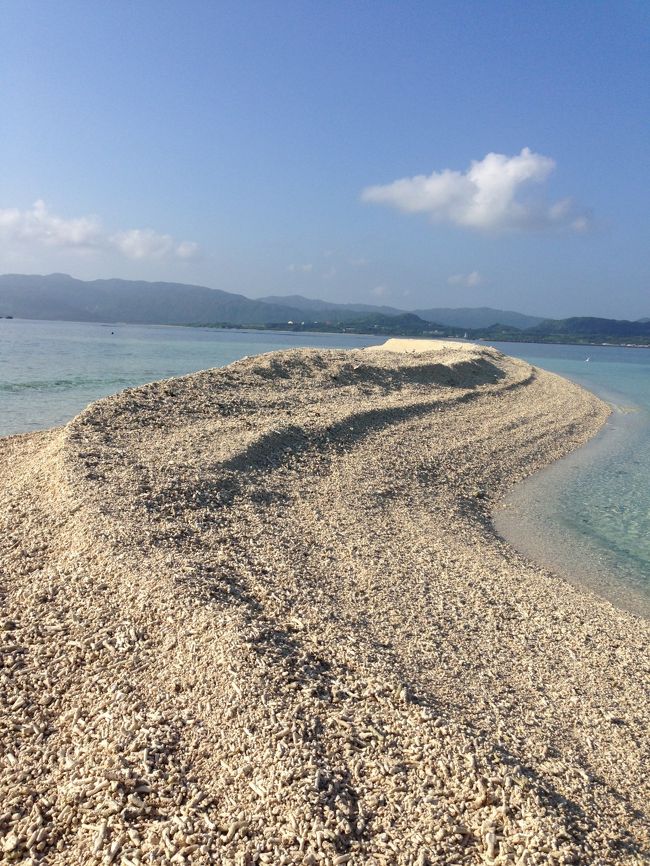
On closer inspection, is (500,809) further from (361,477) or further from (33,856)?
(361,477)

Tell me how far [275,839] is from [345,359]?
2003 centimetres

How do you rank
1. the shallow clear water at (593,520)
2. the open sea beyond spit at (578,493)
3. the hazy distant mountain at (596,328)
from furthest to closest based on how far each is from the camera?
1. the hazy distant mountain at (596,328)
2. the open sea beyond spit at (578,493)
3. the shallow clear water at (593,520)

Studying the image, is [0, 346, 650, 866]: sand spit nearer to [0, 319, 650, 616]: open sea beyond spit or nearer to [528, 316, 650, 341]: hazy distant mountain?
[0, 319, 650, 616]: open sea beyond spit

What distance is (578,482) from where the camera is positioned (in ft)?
45.1

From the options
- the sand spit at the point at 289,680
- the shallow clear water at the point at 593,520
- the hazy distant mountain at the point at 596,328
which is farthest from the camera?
the hazy distant mountain at the point at 596,328

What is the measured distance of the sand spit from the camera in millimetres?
3250

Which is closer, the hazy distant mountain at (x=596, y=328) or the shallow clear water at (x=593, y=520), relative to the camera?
the shallow clear water at (x=593, y=520)

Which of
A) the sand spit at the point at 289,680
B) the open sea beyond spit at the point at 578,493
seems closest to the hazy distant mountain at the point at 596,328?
the open sea beyond spit at the point at 578,493

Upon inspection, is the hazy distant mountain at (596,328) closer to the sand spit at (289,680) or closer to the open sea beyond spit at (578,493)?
the open sea beyond spit at (578,493)

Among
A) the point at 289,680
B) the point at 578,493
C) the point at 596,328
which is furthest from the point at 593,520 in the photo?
the point at 596,328

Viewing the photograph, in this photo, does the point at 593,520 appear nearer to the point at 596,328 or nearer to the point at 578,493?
the point at 578,493

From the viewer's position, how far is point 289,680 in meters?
4.33

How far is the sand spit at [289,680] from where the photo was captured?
128 inches

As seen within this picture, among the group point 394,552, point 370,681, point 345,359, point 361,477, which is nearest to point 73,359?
point 345,359
